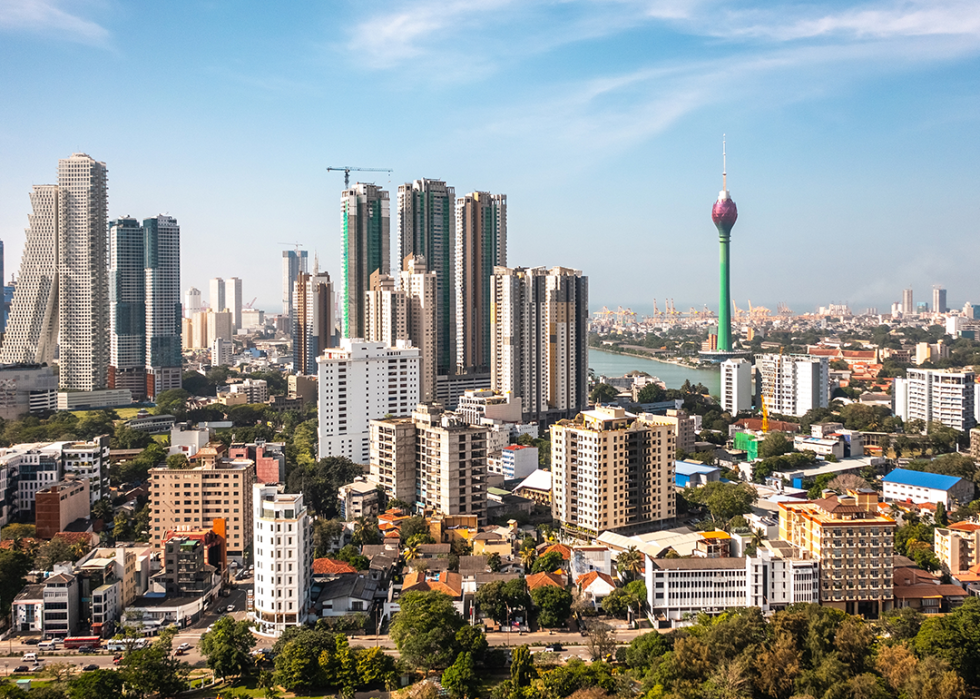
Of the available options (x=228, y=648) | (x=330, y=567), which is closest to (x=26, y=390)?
(x=330, y=567)

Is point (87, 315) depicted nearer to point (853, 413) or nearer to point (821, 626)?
point (853, 413)

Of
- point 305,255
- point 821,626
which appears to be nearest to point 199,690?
point 821,626

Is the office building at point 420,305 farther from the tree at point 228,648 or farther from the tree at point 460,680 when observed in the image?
the tree at point 460,680

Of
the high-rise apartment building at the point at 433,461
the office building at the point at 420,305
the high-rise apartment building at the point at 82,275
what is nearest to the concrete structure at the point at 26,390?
the high-rise apartment building at the point at 82,275

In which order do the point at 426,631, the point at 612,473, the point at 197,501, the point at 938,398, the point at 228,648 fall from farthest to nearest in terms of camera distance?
the point at 938,398 < the point at 612,473 < the point at 197,501 < the point at 426,631 < the point at 228,648

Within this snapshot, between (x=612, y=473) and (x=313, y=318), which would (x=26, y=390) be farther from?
(x=612, y=473)
